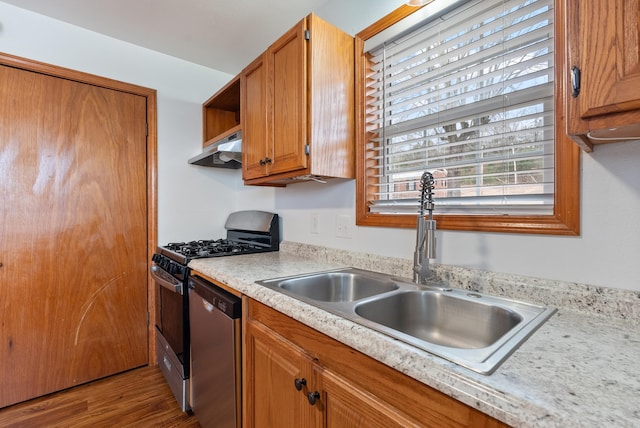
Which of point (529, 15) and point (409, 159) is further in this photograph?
point (409, 159)

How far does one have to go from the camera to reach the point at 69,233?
6.67 ft

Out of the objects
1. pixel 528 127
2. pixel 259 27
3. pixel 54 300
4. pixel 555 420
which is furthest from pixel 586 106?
pixel 54 300

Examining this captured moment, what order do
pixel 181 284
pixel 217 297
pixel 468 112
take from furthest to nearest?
pixel 181 284 < pixel 217 297 < pixel 468 112

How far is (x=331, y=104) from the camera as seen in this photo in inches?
60.2

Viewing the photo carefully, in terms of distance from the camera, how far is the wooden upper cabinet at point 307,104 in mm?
1459

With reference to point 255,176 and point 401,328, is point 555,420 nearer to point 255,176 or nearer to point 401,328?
point 401,328

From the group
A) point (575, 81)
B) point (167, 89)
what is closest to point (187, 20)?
point (167, 89)

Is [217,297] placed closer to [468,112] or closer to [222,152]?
[222,152]

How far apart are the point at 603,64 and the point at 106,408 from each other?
2675mm

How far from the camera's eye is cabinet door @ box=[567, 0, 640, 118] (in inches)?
22.7

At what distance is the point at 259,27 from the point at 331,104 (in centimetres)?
100

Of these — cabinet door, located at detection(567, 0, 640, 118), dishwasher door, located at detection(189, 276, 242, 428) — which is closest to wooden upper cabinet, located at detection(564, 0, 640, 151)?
cabinet door, located at detection(567, 0, 640, 118)

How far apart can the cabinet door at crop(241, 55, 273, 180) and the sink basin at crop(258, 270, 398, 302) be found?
2.33 feet

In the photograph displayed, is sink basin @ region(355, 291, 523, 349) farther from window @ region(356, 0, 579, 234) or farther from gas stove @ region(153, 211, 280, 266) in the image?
gas stove @ region(153, 211, 280, 266)
